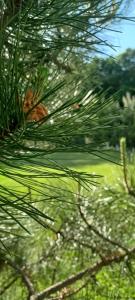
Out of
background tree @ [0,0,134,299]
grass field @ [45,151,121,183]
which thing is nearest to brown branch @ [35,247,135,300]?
background tree @ [0,0,134,299]

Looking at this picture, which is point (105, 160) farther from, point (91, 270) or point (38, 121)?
point (91, 270)

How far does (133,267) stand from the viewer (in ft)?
3.10

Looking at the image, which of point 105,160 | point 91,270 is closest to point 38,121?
point 105,160

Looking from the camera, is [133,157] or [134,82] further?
[134,82]

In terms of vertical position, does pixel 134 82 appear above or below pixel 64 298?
below

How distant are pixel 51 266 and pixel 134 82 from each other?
25.3ft

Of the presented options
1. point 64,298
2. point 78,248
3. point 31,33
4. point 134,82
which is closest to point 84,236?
point 78,248

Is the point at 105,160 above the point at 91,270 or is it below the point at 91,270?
above

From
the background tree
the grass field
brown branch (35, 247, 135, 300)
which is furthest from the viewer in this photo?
brown branch (35, 247, 135, 300)

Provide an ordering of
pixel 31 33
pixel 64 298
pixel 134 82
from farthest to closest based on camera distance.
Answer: pixel 134 82
pixel 64 298
pixel 31 33

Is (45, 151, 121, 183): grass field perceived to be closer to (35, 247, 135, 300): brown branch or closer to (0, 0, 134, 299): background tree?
(0, 0, 134, 299): background tree

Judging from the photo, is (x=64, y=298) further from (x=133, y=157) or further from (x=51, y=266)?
(x=133, y=157)

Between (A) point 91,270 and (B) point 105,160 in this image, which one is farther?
(A) point 91,270

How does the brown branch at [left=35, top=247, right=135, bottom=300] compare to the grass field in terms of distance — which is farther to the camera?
the brown branch at [left=35, top=247, right=135, bottom=300]
